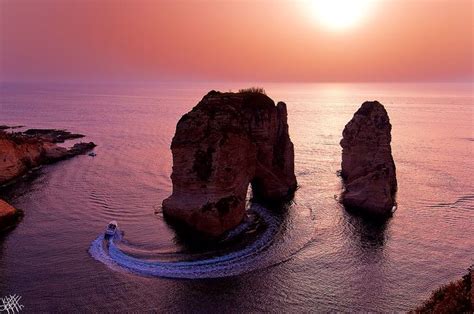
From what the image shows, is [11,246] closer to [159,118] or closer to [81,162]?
[81,162]

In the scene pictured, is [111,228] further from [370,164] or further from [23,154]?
[23,154]

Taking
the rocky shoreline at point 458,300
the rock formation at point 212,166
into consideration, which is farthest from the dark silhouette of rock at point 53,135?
the rocky shoreline at point 458,300

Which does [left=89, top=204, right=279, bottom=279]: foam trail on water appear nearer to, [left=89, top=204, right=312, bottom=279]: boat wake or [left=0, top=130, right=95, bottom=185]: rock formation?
[left=89, top=204, right=312, bottom=279]: boat wake

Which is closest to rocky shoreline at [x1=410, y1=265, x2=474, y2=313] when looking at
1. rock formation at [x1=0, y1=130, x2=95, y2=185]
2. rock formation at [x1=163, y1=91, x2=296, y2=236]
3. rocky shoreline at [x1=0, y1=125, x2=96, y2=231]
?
rock formation at [x1=163, y1=91, x2=296, y2=236]

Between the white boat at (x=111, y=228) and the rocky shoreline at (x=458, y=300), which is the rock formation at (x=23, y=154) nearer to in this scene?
the white boat at (x=111, y=228)

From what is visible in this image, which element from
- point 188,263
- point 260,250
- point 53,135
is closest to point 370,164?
point 260,250

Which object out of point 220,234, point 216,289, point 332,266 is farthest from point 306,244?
point 216,289
